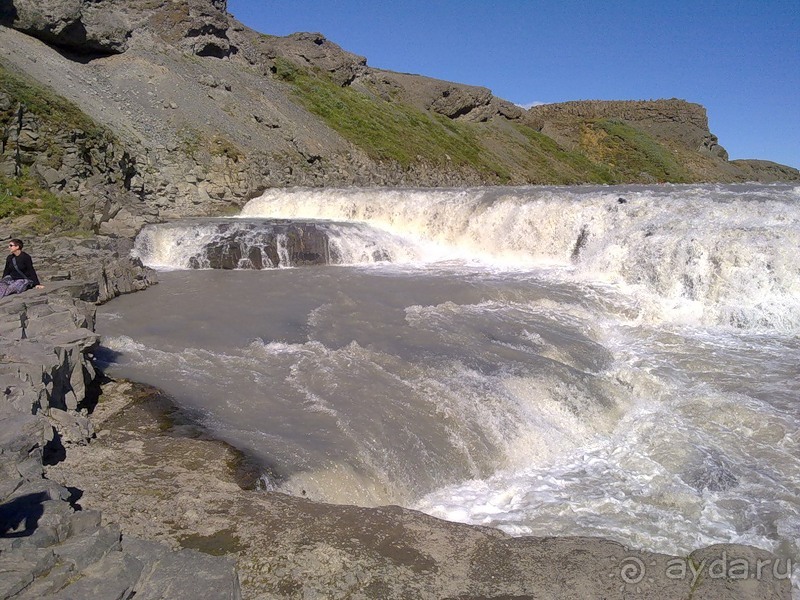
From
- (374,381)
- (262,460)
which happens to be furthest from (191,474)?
(374,381)

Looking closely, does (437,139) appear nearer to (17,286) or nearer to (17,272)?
(17,272)

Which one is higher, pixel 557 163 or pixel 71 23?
pixel 557 163

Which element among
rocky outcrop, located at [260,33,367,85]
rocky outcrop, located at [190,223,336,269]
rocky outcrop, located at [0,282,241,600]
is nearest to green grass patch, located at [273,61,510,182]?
rocky outcrop, located at [260,33,367,85]

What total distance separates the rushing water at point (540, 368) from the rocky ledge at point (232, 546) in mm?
921

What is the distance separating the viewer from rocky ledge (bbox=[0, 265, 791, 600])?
3.26 meters

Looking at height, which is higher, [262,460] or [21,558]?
[21,558]

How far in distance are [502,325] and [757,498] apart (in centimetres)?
493

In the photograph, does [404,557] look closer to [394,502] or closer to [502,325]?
[394,502]

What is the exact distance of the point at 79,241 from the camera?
1382cm

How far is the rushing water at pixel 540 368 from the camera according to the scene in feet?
18.8

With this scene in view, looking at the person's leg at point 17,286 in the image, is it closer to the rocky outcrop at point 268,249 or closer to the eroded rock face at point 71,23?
the rocky outcrop at point 268,249

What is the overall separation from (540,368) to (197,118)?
2249 centimetres

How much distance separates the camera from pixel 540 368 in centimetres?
816

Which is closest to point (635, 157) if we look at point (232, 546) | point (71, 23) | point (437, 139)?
point (437, 139)
